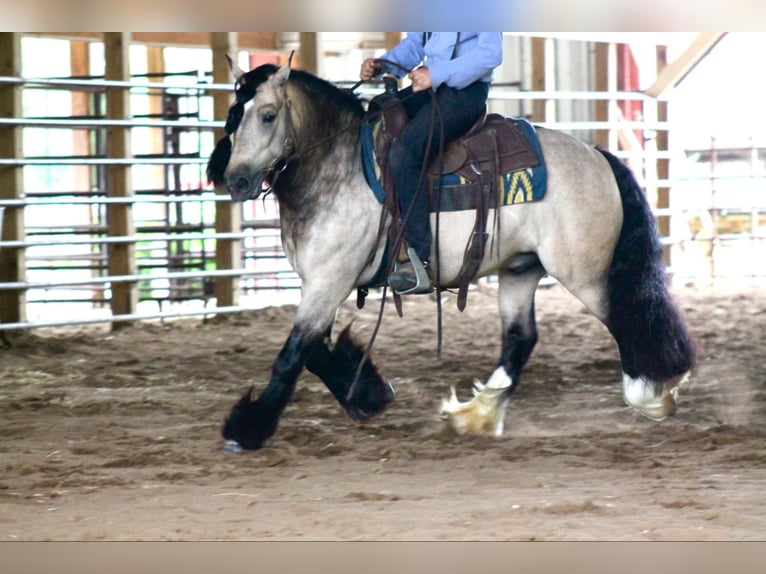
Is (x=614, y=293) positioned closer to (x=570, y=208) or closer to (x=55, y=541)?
(x=570, y=208)

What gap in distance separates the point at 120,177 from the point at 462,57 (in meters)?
4.24

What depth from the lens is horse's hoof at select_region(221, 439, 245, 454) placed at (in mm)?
4098

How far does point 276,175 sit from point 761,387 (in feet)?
8.36

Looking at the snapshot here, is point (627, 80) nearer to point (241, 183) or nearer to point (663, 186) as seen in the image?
point (663, 186)

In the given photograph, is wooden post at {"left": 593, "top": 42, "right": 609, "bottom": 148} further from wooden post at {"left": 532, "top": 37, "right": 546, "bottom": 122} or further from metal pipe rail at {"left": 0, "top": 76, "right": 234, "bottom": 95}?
metal pipe rail at {"left": 0, "top": 76, "right": 234, "bottom": 95}

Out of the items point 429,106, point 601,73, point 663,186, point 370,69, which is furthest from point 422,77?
point 601,73

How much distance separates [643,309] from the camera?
432 centimetres

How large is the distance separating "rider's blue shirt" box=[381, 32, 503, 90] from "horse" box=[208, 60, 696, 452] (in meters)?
0.37

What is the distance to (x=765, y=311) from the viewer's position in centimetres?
823

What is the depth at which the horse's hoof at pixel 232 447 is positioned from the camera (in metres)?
4.10

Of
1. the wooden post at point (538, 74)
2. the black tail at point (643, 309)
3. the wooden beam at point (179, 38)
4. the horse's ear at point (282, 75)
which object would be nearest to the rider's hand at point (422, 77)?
the horse's ear at point (282, 75)
